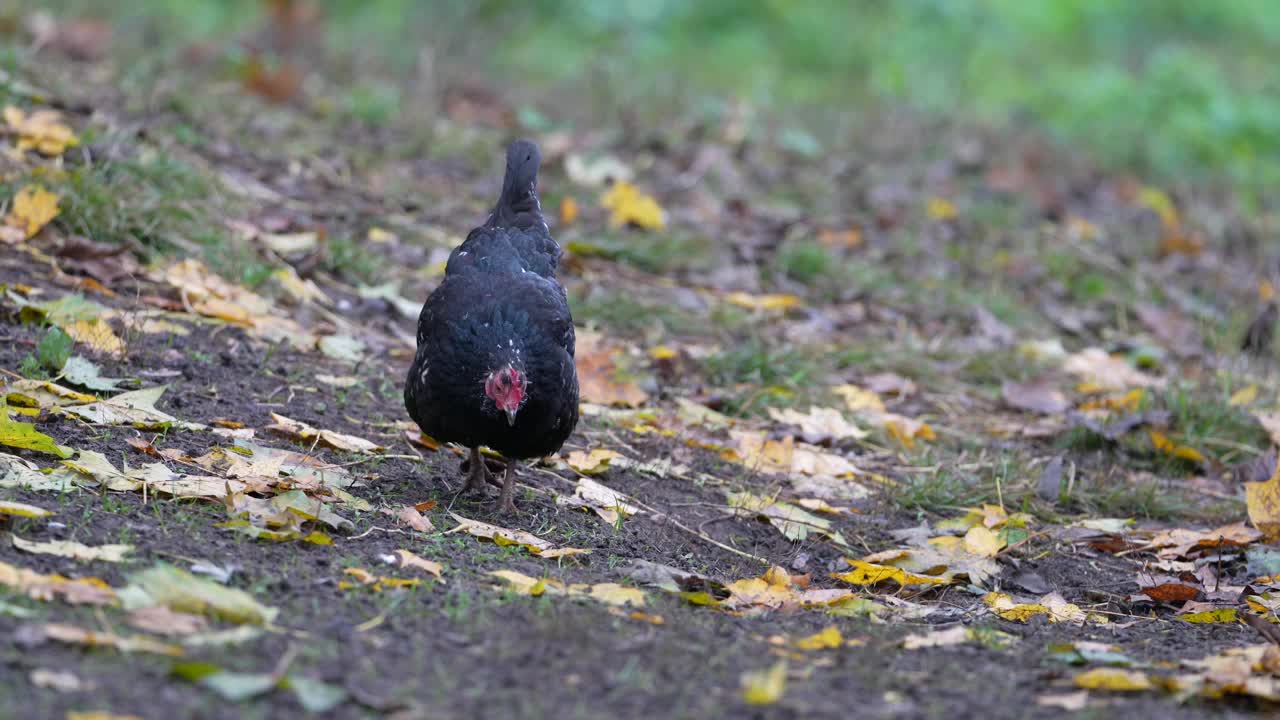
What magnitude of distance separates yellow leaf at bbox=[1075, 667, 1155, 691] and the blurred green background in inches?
264

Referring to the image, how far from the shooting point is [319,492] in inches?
149

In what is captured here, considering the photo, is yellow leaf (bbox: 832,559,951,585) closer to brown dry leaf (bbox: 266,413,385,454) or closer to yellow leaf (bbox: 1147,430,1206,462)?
brown dry leaf (bbox: 266,413,385,454)

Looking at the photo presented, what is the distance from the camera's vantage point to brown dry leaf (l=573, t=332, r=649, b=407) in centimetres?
531

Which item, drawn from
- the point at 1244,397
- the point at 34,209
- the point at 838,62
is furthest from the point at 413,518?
the point at 838,62

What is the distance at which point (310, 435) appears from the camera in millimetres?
4242

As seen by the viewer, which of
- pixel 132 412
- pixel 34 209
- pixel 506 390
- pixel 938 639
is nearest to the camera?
pixel 938 639

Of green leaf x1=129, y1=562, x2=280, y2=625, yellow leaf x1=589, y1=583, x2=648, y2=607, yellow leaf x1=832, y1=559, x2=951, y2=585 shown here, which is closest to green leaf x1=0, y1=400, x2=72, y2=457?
green leaf x1=129, y1=562, x2=280, y2=625

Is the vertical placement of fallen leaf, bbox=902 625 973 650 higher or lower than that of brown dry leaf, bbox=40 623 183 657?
lower

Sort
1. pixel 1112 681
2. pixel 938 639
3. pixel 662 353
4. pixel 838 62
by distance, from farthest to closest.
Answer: pixel 838 62 → pixel 662 353 → pixel 938 639 → pixel 1112 681

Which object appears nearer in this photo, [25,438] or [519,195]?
[25,438]

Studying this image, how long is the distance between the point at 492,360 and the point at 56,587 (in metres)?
1.48

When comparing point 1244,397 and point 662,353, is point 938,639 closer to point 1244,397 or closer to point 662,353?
point 662,353

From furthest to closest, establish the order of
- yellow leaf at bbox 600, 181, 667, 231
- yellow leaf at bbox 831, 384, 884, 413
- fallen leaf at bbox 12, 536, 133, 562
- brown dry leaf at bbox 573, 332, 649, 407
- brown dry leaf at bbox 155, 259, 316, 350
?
yellow leaf at bbox 600, 181, 667, 231, yellow leaf at bbox 831, 384, 884, 413, brown dry leaf at bbox 573, 332, 649, 407, brown dry leaf at bbox 155, 259, 316, 350, fallen leaf at bbox 12, 536, 133, 562

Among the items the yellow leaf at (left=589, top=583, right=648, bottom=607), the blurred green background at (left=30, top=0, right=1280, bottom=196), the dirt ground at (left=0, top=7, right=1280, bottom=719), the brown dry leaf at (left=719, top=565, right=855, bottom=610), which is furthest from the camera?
the blurred green background at (left=30, top=0, right=1280, bottom=196)
